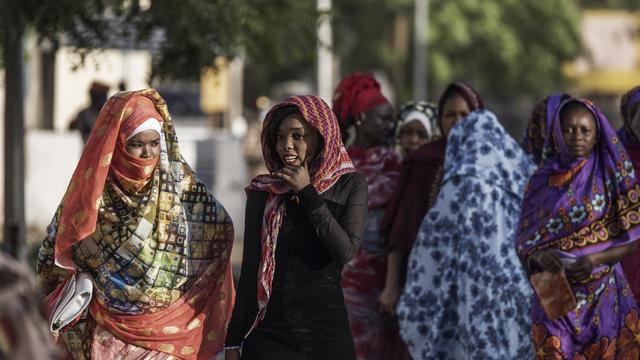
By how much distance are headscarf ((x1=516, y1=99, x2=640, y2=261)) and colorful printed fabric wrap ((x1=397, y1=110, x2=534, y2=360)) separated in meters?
0.68

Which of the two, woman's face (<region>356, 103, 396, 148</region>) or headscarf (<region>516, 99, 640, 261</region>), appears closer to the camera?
headscarf (<region>516, 99, 640, 261</region>)

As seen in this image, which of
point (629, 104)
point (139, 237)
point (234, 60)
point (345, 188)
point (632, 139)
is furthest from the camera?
point (234, 60)

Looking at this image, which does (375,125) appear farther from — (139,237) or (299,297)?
(299,297)

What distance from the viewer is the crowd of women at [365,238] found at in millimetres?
5410

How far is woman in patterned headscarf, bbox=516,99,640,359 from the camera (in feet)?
22.0

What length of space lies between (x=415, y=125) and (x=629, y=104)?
1256 mm

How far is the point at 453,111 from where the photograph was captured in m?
7.89

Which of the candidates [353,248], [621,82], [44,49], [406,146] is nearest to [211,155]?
[44,49]

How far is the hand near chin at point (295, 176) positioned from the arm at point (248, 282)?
7.2 inches

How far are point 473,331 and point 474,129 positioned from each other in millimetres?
993

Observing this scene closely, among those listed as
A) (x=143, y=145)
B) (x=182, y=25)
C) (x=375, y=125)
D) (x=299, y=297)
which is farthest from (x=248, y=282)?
(x=182, y=25)

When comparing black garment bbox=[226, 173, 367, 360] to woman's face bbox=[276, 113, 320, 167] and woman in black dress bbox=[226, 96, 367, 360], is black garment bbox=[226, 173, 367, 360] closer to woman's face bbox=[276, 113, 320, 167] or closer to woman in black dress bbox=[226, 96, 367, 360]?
woman in black dress bbox=[226, 96, 367, 360]

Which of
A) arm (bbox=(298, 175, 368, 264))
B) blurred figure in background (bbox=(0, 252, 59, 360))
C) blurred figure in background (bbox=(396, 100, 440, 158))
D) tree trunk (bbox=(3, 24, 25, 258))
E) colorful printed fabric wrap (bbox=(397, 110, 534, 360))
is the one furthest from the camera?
tree trunk (bbox=(3, 24, 25, 258))

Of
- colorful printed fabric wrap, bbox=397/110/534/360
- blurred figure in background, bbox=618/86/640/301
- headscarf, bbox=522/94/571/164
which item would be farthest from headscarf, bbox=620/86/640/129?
colorful printed fabric wrap, bbox=397/110/534/360
